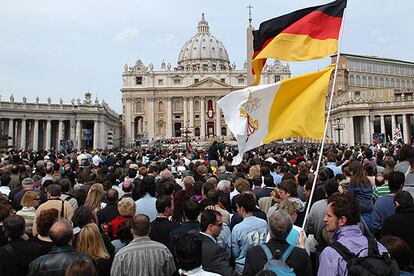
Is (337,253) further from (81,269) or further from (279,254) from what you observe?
(81,269)

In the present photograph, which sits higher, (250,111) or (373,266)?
(250,111)

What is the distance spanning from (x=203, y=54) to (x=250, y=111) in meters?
126

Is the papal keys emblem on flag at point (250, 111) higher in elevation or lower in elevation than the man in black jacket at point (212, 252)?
higher

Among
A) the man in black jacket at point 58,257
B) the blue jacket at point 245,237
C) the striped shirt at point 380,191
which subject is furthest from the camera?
the striped shirt at point 380,191

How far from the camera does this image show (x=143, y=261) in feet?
13.7

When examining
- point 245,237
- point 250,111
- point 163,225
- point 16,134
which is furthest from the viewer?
point 16,134

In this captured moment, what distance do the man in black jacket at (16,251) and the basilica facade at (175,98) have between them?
318 ft

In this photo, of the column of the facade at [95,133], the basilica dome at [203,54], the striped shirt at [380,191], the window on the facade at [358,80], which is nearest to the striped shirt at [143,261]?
the striped shirt at [380,191]

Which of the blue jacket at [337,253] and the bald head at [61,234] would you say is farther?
the bald head at [61,234]

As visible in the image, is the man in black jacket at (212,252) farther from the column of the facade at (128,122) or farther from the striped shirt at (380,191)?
the column of the facade at (128,122)

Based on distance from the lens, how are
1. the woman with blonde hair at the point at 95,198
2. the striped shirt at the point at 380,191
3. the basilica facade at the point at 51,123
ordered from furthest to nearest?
the basilica facade at the point at 51,123 < the striped shirt at the point at 380,191 < the woman with blonde hair at the point at 95,198

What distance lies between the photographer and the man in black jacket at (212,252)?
4.27 metres

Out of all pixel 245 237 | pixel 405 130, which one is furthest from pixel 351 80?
pixel 245 237

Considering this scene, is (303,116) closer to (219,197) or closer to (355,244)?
(219,197)
